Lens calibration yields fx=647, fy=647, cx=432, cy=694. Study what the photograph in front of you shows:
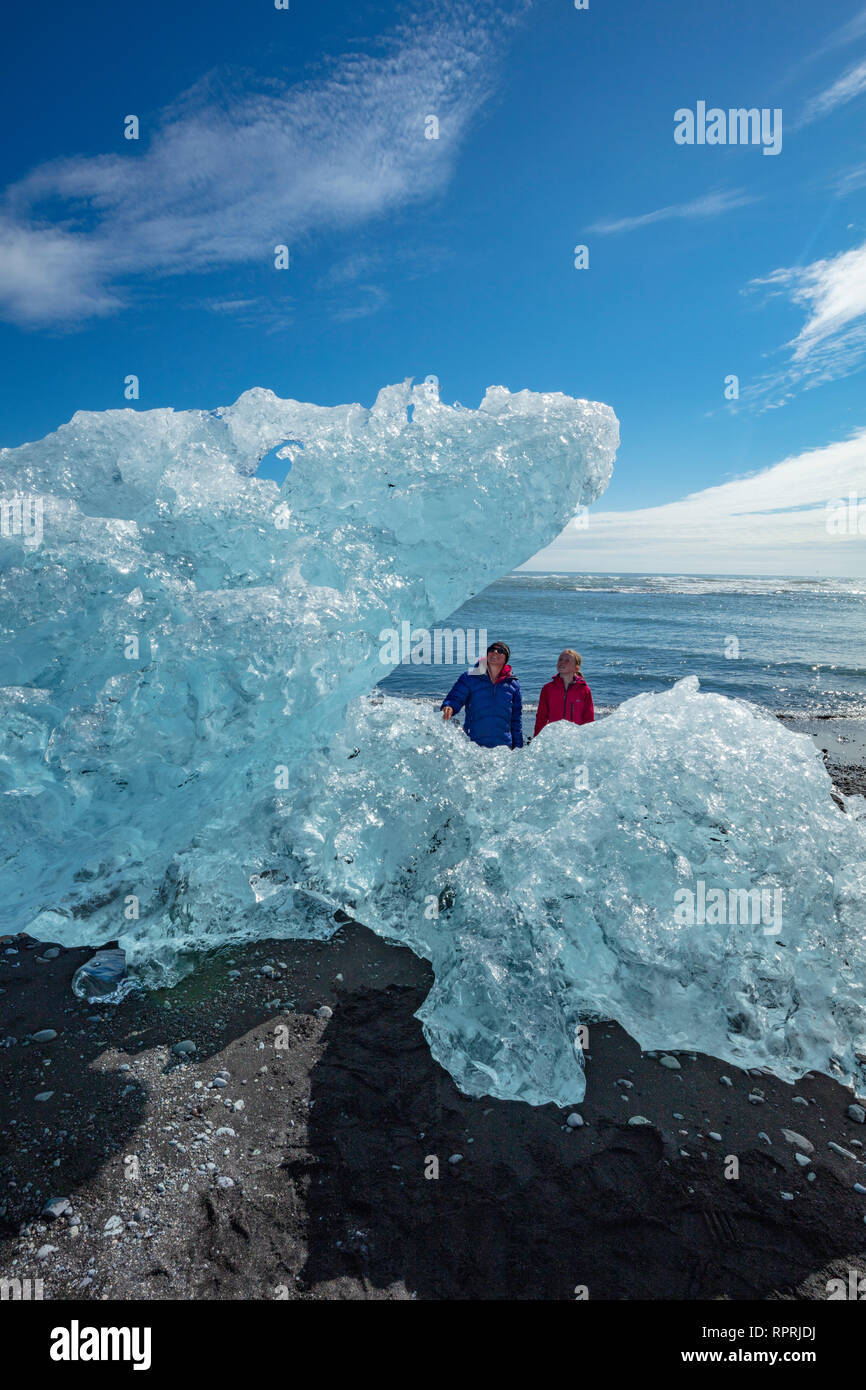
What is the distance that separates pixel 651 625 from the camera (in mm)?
36562

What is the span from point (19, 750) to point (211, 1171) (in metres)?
2.91

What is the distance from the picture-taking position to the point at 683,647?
28.7 metres

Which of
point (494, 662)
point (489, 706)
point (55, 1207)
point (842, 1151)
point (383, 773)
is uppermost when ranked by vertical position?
point (494, 662)

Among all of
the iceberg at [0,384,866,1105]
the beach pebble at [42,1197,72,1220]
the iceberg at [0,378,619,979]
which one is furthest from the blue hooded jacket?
the beach pebble at [42,1197,72,1220]

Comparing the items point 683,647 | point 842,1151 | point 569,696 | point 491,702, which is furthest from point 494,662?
point 683,647

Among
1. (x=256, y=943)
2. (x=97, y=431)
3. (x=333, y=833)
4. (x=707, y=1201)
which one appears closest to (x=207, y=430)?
(x=97, y=431)

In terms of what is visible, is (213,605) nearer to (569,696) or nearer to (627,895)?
(627,895)

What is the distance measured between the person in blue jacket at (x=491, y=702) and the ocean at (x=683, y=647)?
9.90 metres

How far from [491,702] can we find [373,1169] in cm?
491

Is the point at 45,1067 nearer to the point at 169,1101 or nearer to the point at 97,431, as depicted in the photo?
the point at 169,1101

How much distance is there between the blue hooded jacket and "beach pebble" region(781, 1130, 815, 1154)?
4.35m

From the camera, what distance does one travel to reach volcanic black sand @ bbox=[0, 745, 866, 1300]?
3.19 m

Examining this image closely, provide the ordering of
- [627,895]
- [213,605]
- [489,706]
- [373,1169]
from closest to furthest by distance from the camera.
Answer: [373,1169] < [627,895] < [213,605] < [489,706]

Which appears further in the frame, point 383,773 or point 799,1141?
point 383,773
